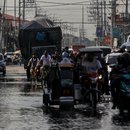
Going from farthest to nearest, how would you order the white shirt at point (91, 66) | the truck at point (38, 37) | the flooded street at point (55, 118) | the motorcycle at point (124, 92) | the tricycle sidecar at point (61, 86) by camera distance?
the truck at point (38, 37) → the white shirt at point (91, 66) → the tricycle sidecar at point (61, 86) → the motorcycle at point (124, 92) → the flooded street at point (55, 118)

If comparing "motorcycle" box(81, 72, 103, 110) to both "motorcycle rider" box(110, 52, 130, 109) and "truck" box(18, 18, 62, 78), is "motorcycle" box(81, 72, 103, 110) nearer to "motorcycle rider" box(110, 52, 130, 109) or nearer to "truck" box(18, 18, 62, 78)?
"motorcycle rider" box(110, 52, 130, 109)

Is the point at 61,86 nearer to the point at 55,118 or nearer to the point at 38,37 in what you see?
the point at 55,118

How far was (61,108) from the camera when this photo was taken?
17.7 m

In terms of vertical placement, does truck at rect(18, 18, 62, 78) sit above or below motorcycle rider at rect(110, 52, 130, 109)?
above

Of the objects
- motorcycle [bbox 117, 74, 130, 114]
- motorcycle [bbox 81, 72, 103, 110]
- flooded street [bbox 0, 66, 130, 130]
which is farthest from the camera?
motorcycle [bbox 81, 72, 103, 110]

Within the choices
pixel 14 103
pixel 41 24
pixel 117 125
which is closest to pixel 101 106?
pixel 14 103

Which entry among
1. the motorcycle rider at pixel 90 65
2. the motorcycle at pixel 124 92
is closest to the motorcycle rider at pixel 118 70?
the motorcycle at pixel 124 92

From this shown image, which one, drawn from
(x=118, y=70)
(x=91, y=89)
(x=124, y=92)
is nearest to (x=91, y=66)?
(x=91, y=89)

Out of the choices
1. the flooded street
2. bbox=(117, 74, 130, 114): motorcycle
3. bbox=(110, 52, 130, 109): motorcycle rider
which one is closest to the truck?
the flooded street

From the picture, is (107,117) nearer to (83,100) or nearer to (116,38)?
(83,100)

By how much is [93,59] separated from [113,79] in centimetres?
177

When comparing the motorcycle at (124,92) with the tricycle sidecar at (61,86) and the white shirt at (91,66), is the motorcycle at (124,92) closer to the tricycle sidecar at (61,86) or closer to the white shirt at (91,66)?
the tricycle sidecar at (61,86)

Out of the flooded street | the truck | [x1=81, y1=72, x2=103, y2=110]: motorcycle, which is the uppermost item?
the truck

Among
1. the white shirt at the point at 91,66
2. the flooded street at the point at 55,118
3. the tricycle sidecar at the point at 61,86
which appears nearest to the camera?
the flooded street at the point at 55,118
